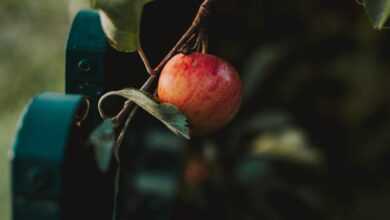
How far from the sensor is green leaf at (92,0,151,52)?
2.00 feet

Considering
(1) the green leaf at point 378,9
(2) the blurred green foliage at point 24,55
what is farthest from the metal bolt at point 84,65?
(2) the blurred green foliage at point 24,55

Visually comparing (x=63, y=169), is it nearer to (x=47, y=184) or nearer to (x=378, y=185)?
(x=47, y=184)

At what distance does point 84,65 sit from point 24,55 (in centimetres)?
221

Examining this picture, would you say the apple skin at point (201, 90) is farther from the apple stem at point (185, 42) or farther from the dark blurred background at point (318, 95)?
the dark blurred background at point (318, 95)

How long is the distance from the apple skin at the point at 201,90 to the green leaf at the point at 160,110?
5cm

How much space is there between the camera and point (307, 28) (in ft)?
6.52

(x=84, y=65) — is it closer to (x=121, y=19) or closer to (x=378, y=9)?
(x=121, y=19)

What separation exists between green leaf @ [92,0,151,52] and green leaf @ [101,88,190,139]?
41 mm

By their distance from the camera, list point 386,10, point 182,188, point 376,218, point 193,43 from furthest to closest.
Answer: point 376,218, point 182,188, point 193,43, point 386,10

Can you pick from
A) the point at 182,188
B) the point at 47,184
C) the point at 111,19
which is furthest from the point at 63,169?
the point at 182,188

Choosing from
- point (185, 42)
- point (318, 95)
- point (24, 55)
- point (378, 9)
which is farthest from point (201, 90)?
point (24, 55)

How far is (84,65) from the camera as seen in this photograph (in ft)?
2.23

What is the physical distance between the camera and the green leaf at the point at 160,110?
625 mm

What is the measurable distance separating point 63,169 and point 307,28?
151 centimetres
